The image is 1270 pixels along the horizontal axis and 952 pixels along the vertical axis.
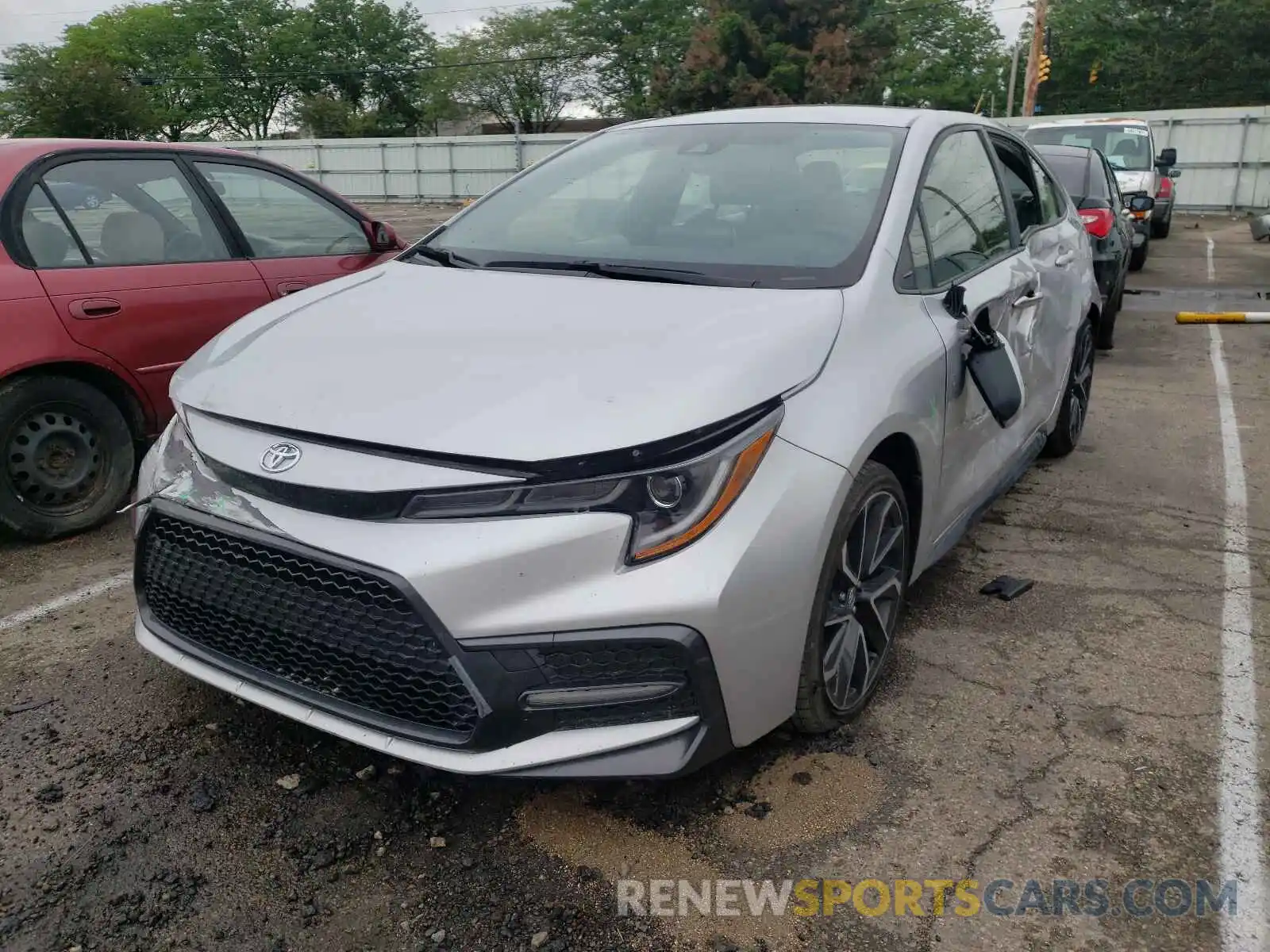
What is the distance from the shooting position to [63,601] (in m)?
3.75

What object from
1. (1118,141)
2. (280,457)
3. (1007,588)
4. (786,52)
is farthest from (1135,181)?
(786,52)

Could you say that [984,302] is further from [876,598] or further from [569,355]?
[569,355]

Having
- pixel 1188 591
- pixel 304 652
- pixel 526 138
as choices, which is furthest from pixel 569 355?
pixel 526 138

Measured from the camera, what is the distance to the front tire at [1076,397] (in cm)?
512

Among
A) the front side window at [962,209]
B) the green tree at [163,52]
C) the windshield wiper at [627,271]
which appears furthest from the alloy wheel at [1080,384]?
the green tree at [163,52]

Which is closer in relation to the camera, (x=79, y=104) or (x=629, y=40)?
(x=79, y=104)

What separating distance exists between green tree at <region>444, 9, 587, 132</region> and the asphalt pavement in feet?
191

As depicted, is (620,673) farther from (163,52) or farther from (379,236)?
(163,52)

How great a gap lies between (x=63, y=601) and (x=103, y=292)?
4.19 feet

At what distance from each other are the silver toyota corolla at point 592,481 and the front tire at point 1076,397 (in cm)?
→ 200

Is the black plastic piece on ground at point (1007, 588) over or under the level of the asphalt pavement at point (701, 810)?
under

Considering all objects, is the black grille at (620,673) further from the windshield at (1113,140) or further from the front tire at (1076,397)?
the windshield at (1113,140)

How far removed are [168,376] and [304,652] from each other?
8.40 ft

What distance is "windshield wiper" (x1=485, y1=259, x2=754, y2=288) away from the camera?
290 cm
